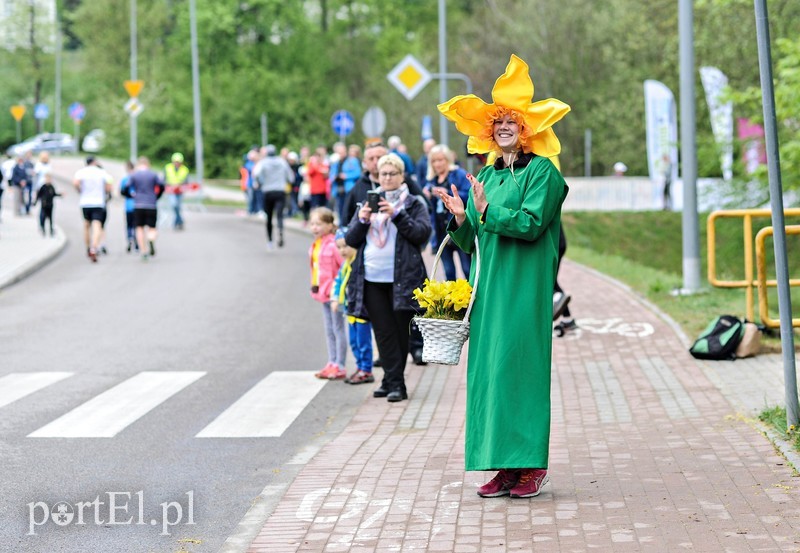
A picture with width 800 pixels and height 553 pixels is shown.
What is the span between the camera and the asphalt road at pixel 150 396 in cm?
686

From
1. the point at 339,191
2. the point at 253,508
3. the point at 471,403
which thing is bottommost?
the point at 253,508

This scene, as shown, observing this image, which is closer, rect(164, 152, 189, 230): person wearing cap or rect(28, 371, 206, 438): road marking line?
rect(28, 371, 206, 438): road marking line

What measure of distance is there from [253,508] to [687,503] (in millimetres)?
2029

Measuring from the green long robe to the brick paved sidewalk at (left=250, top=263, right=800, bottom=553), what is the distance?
0.92 ft

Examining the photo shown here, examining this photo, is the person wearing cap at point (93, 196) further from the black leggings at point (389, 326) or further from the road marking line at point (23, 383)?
the black leggings at point (389, 326)

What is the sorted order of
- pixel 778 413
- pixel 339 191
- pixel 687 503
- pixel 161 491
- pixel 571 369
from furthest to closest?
pixel 339 191 → pixel 571 369 → pixel 778 413 → pixel 161 491 → pixel 687 503

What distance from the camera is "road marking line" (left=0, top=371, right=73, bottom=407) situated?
10930mm

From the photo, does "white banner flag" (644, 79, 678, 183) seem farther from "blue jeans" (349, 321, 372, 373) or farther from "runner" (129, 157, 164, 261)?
"blue jeans" (349, 321, 372, 373)

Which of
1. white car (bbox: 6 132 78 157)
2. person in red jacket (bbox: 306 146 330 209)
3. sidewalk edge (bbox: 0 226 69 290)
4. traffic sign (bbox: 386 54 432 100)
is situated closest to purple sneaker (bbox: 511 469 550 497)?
sidewalk edge (bbox: 0 226 69 290)

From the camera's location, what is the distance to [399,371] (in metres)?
10.5

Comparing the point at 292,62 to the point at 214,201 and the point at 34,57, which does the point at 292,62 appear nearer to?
the point at 34,57

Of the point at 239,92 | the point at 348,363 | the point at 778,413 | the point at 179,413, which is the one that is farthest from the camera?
the point at 239,92

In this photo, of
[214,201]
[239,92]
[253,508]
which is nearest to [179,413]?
[253,508]

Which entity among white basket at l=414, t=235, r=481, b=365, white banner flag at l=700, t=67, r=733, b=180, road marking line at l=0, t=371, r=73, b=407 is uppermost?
white banner flag at l=700, t=67, r=733, b=180
